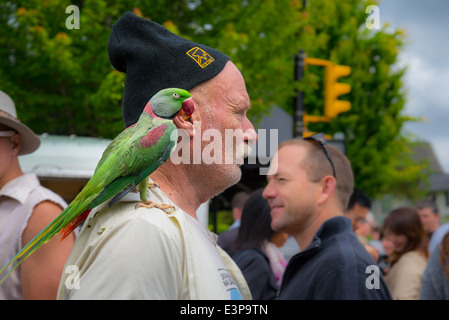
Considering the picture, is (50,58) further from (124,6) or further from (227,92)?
(227,92)

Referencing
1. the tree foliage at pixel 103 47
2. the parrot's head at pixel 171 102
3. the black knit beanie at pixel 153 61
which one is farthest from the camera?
Result: the tree foliage at pixel 103 47

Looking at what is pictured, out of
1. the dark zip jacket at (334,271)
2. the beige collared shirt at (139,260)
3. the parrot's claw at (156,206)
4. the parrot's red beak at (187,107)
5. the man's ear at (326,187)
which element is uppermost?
the parrot's red beak at (187,107)

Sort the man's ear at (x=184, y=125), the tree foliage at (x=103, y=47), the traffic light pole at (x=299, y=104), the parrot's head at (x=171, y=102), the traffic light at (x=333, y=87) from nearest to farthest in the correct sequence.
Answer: the parrot's head at (x=171, y=102)
the man's ear at (x=184, y=125)
the tree foliage at (x=103, y=47)
the traffic light pole at (x=299, y=104)
the traffic light at (x=333, y=87)

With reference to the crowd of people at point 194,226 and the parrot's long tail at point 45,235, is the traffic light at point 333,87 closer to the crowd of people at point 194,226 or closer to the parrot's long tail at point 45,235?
the crowd of people at point 194,226

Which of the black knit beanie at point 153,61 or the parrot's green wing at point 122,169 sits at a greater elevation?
the black knit beanie at point 153,61

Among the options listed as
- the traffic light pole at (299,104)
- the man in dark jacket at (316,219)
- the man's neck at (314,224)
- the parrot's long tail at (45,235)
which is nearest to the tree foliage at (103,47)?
the traffic light pole at (299,104)

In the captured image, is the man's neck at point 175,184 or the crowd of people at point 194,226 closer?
the crowd of people at point 194,226

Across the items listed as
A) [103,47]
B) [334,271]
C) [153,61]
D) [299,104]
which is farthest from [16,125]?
[299,104]

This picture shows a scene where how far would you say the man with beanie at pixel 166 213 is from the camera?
1.27 m

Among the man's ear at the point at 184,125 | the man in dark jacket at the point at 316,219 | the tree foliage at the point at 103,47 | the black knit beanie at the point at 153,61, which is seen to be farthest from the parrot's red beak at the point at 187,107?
the tree foliage at the point at 103,47

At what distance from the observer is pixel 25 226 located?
2857mm

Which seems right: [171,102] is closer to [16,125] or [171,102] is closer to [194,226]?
[194,226]

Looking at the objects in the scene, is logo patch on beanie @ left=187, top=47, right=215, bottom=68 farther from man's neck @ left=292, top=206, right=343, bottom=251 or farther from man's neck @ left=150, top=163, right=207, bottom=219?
man's neck @ left=292, top=206, right=343, bottom=251
